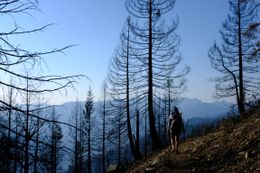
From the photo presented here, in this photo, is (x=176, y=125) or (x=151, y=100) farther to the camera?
(x=151, y=100)

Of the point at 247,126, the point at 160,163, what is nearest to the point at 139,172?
the point at 160,163

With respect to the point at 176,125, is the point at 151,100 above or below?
above

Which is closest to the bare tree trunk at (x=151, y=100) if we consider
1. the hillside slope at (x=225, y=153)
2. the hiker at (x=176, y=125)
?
the hiker at (x=176, y=125)

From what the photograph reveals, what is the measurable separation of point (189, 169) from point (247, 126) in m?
3.35

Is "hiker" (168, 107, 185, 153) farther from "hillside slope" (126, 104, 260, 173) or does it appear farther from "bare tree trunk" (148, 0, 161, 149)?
"bare tree trunk" (148, 0, 161, 149)

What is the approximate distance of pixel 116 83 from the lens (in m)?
30.1

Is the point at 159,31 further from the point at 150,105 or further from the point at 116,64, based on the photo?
the point at 116,64

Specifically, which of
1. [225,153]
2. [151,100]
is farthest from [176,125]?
[151,100]

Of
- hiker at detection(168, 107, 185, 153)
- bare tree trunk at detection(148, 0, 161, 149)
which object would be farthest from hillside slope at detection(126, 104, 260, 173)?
bare tree trunk at detection(148, 0, 161, 149)

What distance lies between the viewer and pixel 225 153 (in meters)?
12.4

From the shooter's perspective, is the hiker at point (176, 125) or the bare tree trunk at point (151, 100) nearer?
the hiker at point (176, 125)

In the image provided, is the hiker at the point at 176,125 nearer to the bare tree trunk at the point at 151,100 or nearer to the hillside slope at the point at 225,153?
the hillside slope at the point at 225,153

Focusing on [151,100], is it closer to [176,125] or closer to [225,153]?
[176,125]

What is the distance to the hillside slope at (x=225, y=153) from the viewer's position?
10945 mm
